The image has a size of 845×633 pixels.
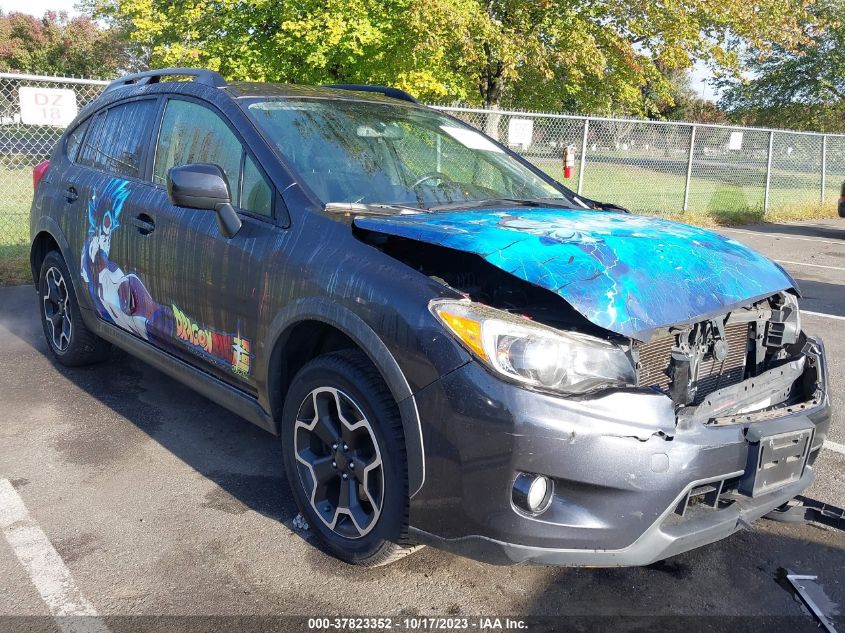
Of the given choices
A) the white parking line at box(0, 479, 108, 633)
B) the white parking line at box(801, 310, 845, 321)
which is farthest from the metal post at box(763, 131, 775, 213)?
the white parking line at box(0, 479, 108, 633)

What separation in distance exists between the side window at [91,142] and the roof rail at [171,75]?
231mm

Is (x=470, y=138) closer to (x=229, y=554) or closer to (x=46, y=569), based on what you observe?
(x=229, y=554)

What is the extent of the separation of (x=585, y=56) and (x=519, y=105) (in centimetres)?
422

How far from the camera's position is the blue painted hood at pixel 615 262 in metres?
2.43

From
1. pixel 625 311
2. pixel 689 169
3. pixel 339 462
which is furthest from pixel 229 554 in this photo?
Result: pixel 689 169

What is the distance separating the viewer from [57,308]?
502 cm

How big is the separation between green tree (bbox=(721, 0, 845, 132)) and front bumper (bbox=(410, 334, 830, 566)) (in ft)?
100

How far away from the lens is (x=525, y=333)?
235 cm

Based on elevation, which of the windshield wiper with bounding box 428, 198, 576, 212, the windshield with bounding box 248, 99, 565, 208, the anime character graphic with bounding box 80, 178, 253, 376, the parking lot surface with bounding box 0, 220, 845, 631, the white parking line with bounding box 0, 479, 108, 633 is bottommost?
the white parking line with bounding box 0, 479, 108, 633

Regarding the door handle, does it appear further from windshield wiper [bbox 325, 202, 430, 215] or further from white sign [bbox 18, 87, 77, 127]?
white sign [bbox 18, 87, 77, 127]

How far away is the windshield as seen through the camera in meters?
3.28

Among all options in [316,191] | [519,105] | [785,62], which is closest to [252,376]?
[316,191]

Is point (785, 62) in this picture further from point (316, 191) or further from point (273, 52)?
point (316, 191)

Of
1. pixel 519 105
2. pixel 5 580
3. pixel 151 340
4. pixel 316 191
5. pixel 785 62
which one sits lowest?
pixel 5 580
